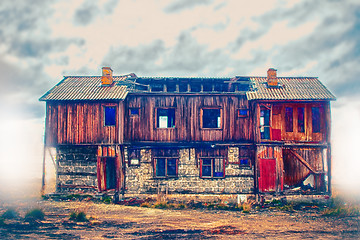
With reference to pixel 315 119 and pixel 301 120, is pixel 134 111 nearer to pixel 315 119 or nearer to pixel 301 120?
pixel 301 120

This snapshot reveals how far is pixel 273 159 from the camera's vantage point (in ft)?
65.3

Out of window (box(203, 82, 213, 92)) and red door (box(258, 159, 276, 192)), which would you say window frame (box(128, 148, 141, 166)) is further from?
red door (box(258, 159, 276, 192))

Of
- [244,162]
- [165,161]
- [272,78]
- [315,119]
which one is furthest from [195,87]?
[315,119]

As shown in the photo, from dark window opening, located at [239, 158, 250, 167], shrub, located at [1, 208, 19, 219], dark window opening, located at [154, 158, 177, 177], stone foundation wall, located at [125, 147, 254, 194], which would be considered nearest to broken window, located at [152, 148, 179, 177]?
dark window opening, located at [154, 158, 177, 177]

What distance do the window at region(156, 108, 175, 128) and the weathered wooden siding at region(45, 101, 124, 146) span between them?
288 centimetres

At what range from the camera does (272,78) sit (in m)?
21.7

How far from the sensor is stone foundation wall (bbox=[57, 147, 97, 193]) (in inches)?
791

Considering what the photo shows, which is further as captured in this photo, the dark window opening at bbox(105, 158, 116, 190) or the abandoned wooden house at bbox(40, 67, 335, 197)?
the dark window opening at bbox(105, 158, 116, 190)

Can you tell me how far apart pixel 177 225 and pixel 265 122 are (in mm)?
11761

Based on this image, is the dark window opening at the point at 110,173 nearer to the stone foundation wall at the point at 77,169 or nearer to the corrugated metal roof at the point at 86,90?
the stone foundation wall at the point at 77,169

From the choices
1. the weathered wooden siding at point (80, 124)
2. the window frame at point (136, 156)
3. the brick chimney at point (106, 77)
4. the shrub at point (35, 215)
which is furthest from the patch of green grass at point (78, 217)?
the brick chimney at point (106, 77)

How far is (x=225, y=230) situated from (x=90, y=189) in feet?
38.1

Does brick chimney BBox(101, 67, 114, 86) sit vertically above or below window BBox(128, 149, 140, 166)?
above

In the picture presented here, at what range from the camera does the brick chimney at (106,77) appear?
866 inches
